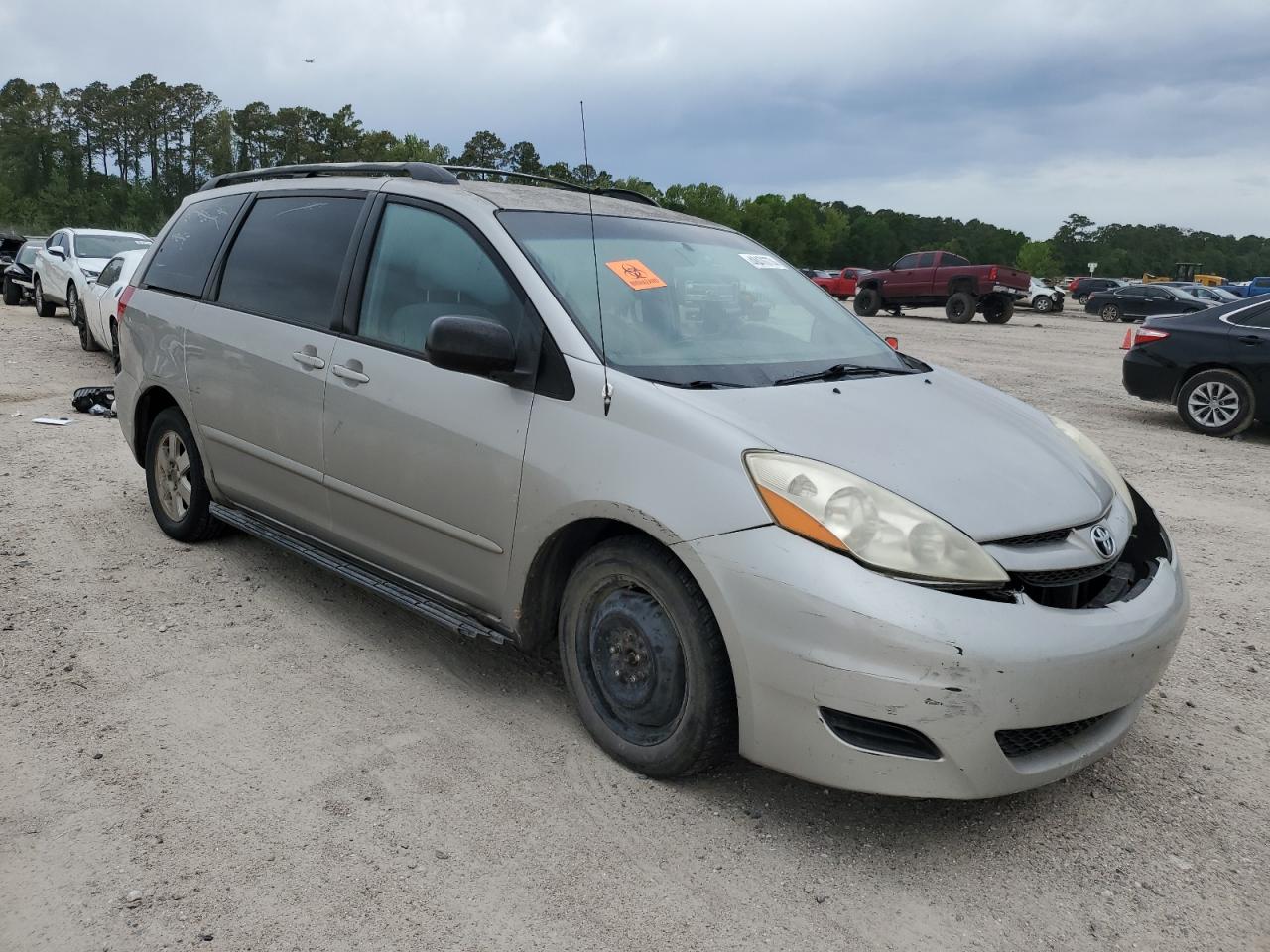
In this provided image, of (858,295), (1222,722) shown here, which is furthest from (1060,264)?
(1222,722)

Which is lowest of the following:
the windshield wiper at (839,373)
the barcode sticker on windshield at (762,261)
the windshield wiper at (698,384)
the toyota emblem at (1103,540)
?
the toyota emblem at (1103,540)

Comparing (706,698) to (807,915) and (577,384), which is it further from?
(577,384)

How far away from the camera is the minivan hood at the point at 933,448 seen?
2770mm

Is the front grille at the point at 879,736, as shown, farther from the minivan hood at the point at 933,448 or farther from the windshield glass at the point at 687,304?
the windshield glass at the point at 687,304

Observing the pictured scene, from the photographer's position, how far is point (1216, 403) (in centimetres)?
1000

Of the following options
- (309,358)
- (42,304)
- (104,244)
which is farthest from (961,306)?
(309,358)

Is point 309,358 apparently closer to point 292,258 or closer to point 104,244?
point 292,258

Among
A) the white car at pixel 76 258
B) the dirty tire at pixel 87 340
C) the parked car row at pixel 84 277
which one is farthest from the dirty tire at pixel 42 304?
the dirty tire at pixel 87 340

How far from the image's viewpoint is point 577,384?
313 cm

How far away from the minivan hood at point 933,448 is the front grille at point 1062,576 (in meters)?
0.12

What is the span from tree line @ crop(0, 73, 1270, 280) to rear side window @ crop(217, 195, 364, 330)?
58734 millimetres

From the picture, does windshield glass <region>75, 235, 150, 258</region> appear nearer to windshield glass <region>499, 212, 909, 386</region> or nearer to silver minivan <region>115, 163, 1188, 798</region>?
silver minivan <region>115, 163, 1188, 798</region>

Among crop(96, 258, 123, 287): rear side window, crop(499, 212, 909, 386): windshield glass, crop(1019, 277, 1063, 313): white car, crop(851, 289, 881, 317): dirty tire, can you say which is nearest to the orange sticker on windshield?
crop(499, 212, 909, 386): windshield glass

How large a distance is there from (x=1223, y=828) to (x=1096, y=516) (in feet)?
3.21
